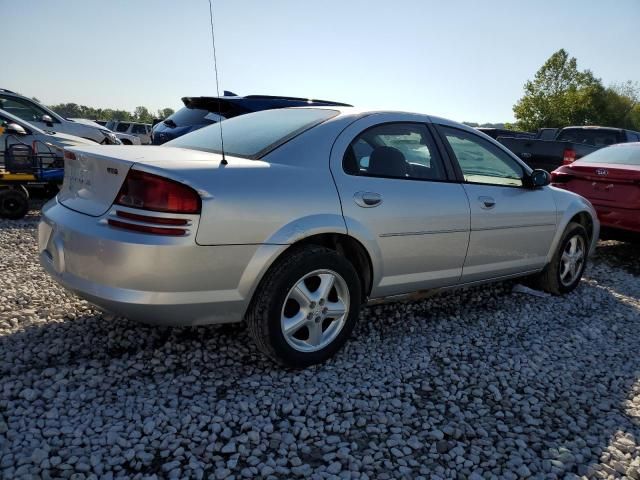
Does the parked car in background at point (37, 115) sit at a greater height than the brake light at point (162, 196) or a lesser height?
greater

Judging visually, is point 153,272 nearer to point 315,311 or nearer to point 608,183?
point 315,311

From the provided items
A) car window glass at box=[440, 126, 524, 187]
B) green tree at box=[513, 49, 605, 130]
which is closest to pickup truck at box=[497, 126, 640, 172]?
car window glass at box=[440, 126, 524, 187]

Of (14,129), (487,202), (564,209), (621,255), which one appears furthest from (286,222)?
(14,129)

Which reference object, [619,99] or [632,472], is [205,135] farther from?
[619,99]

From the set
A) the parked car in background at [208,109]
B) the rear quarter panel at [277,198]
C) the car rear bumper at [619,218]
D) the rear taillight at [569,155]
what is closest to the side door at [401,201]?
the rear quarter panel at [277,198]

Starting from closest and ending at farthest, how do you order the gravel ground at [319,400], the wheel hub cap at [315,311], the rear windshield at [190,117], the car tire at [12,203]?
the gravel ground at [319,400], the wheel hub cap at [315,311], the car tire at [12,203], the rear windshield at [190,117]

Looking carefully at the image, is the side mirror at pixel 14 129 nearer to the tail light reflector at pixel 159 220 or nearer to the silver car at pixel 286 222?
the silver car at pixel 286 222

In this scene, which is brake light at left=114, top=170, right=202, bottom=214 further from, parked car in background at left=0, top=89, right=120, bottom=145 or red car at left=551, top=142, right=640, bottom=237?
parked car in background at left=0, top=89, right=120, bottom=145

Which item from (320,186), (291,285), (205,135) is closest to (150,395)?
(291,285)

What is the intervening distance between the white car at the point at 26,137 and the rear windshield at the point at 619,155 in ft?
24.6

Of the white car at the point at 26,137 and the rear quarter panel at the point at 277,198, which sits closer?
the rear quarter panel at the point at 277,198

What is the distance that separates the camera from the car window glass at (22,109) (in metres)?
9.25

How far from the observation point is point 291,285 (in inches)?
107

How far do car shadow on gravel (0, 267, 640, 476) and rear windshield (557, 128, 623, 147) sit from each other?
28.4 feet
